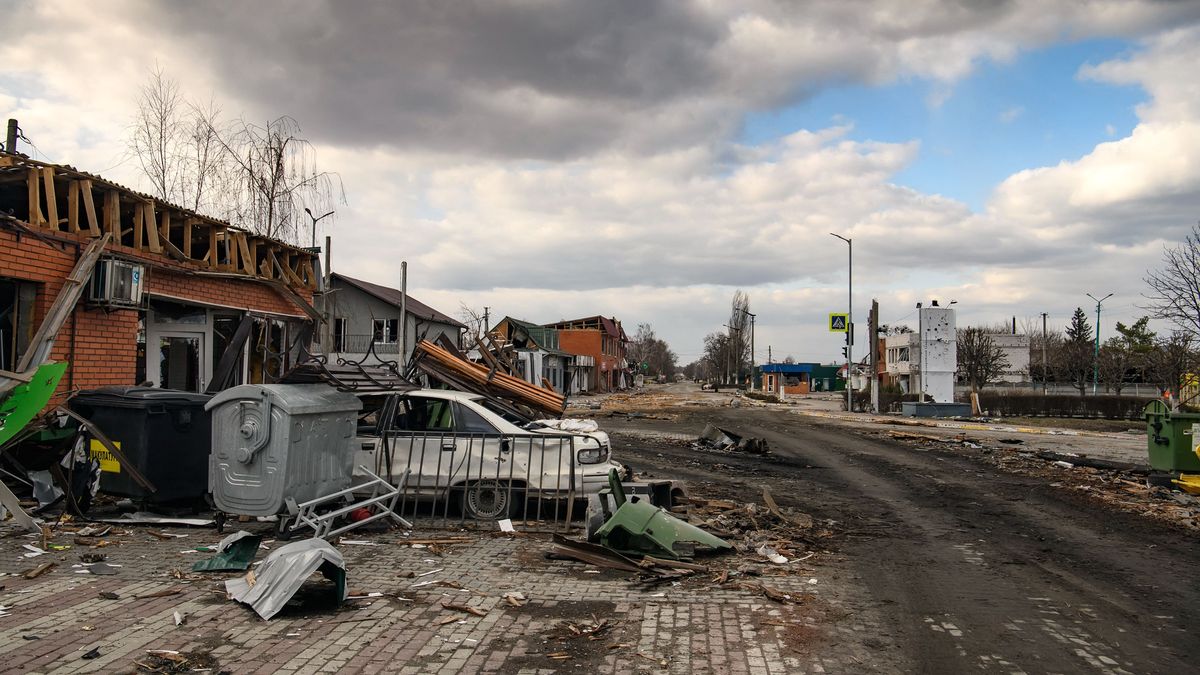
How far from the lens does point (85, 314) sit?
10.5 meters

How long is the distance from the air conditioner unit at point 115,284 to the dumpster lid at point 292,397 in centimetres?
381

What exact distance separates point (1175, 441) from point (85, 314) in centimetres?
1623

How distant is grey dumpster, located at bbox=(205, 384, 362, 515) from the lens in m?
7.76

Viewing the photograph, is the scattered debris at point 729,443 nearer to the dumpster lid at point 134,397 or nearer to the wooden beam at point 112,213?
the dumpster lid at point 134,397

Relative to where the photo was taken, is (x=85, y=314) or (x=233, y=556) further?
(x=85, y=314)

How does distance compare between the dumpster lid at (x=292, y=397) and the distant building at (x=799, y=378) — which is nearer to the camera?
the dumpster lid at (x=292, y=397)

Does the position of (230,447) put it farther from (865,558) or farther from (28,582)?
(865,558)

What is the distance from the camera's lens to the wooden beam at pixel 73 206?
10.4 meters

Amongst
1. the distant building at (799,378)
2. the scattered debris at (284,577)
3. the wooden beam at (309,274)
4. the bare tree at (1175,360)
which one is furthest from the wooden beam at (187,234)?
the distant building at (799,378)

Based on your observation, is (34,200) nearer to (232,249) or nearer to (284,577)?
(232,249)

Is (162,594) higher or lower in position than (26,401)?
lower

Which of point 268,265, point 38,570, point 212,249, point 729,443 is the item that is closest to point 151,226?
point 212,249

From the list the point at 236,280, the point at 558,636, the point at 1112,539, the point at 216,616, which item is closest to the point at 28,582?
the point at 216,616

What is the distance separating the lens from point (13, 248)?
30.8ft
